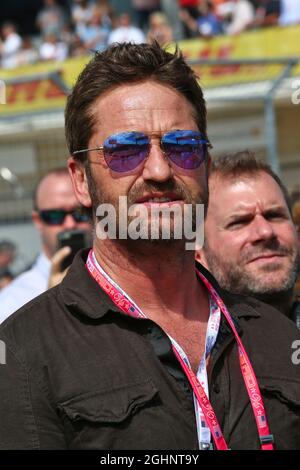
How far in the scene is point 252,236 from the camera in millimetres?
3186

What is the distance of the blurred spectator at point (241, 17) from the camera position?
39.1 ft

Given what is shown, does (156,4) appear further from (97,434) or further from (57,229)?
(97,434)

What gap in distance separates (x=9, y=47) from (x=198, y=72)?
30.2 feet

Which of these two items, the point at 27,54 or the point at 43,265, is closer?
the point at 43,265

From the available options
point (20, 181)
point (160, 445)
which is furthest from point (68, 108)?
point (20, 181)

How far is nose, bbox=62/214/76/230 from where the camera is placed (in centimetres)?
462

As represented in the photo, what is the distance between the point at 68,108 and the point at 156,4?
1250cm

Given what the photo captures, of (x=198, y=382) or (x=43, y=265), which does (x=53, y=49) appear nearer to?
(x=43, y=265)

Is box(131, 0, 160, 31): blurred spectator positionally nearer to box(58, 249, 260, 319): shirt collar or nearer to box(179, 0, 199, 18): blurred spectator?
box(179, 0, 199, 18): blurred spectator

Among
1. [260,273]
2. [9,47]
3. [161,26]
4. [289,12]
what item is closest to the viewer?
[260,273]

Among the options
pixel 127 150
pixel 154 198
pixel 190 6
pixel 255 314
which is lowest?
pixel 255 314

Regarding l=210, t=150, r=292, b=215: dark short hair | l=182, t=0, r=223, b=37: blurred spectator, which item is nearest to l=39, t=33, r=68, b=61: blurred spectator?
l=182, t=0, r=223, b=37: blurred spectator

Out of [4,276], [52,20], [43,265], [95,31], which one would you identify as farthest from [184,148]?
[52,20]

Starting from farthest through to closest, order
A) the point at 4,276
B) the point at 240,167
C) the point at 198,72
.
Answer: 1. the point at 4,276
2. the point at 198,72
3. the point at 240,167
